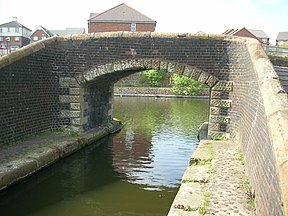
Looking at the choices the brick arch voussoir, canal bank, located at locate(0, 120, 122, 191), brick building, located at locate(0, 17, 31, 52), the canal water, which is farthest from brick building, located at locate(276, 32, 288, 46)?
canal bank, located at locate(0, 120, 122, 191)

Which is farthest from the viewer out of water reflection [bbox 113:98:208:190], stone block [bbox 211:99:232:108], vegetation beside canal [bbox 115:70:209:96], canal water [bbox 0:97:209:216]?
vegetation beside canal [bbox 115:70:209:96]

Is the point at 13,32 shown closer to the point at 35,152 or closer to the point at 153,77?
the point at 153,77

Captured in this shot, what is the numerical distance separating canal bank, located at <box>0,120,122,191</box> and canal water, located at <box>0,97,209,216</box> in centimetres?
21

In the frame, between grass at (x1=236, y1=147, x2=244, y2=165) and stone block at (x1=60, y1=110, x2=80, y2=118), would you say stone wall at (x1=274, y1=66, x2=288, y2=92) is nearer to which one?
grass at (x1=236, y1=147, x2=244, y2=165)

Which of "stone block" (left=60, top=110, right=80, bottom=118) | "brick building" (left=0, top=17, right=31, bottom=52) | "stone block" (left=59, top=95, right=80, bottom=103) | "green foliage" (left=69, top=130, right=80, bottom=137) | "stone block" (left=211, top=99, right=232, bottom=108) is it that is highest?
"brick building" (left=0, top=17, right=31, bottom=52)

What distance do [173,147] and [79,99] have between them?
3939mm

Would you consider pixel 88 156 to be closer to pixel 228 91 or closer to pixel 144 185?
pixel 144 185

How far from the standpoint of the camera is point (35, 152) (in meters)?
8.86

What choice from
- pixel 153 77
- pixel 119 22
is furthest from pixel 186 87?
pixel 119 22

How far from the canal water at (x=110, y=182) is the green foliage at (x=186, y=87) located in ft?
79.6

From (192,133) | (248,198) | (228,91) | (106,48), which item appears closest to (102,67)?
(106,48)

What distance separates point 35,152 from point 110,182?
7.44 ft

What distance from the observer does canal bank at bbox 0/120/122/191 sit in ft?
24.3

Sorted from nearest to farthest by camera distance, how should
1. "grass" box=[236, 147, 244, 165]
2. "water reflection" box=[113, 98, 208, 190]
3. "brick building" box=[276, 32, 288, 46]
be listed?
"grass" box=[236, 147, 244, 165]
"water reflection" box=[113, 98, 208, 190]
"brick building" box=[276, 32, 288, 46]
